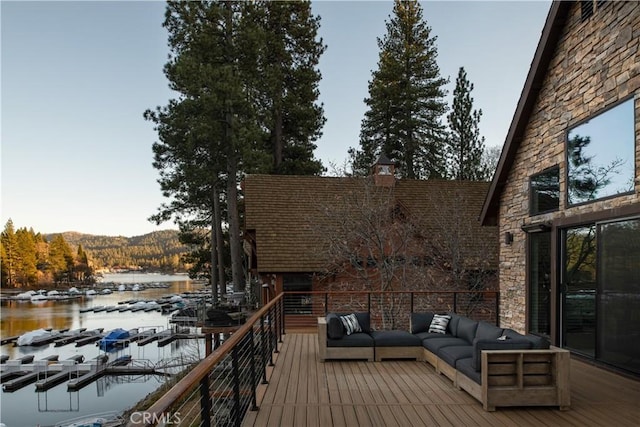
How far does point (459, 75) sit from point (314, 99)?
7.33 metres

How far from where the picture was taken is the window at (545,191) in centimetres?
689

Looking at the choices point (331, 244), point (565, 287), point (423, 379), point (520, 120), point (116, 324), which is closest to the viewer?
point (423, 379)

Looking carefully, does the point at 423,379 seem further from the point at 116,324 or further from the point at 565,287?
the point at 116,324

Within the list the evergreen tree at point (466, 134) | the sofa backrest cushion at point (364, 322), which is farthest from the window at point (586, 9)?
the evergreen tree at point (466, 134)

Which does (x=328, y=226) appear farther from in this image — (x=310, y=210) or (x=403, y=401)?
(x=403, y=401)

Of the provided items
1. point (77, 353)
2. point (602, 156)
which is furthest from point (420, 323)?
point (77, 353)

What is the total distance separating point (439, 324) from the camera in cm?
685

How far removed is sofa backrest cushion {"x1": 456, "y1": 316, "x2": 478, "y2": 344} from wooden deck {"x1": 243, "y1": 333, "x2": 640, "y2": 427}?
684 millimetres

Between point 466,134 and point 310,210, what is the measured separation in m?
11.8

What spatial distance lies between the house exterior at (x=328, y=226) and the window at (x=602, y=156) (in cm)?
603

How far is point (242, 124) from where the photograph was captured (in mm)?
17297

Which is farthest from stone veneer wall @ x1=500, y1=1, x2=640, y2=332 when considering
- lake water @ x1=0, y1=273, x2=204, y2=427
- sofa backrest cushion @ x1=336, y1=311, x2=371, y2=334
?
lake water @ x1=0, y1=273, x2=204, y2=427

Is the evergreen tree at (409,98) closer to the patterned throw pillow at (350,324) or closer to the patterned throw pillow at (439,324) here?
the patterned throw pillow at (439,324)

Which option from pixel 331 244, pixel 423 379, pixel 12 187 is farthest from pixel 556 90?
pixel 12 187
